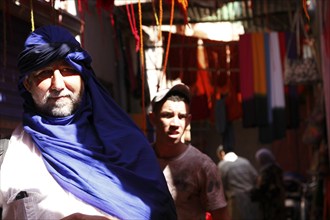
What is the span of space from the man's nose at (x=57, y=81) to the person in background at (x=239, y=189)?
8.59 metres

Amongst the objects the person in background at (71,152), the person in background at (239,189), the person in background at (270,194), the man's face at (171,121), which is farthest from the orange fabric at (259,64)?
the person in background at (71,152)

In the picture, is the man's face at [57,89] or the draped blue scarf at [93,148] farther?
the man's face at [57,89]

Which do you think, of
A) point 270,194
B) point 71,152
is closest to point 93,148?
point 71,152

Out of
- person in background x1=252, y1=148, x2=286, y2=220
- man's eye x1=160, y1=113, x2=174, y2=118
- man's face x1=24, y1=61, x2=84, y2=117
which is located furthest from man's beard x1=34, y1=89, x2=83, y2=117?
person in background x1=252, y1=148, x2=286, y2=220

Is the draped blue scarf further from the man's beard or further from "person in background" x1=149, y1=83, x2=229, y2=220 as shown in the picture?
"person in background" x1=149, y1=83, x2=229, y2=220

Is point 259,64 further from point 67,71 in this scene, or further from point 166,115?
point 67,71

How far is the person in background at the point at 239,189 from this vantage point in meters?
12.3

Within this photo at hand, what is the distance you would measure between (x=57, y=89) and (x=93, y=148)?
0.32 m

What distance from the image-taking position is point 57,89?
391 centimetres

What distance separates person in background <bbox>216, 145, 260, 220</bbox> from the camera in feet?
40.3

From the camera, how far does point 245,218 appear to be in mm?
12305

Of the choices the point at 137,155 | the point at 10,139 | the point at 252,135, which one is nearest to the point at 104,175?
the point at 137,155

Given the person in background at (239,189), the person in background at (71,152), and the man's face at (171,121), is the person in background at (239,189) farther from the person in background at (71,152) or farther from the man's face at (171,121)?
the person in background at (71,152)

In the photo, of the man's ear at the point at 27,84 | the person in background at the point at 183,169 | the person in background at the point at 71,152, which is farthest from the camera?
the person in background at the point at 183,169
